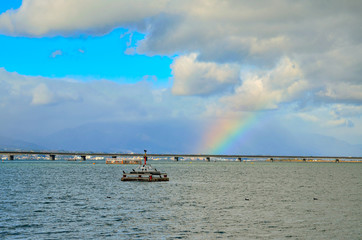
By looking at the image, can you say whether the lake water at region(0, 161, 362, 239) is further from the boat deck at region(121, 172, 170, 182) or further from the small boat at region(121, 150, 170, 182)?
the small boat at region(121, 150, 170, 182)

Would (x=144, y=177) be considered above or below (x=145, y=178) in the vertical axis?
above

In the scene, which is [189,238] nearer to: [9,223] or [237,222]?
[237,222]

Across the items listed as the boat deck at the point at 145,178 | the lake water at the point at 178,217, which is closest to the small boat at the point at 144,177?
the boat deck at the point at 145,178

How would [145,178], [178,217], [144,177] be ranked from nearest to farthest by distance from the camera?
[178,217] < [145,178] < [144,177]

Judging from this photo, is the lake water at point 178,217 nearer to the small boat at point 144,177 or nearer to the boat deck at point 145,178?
the boat deck at point 145,178

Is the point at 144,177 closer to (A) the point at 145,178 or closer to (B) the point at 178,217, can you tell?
(A) the point at 145,178

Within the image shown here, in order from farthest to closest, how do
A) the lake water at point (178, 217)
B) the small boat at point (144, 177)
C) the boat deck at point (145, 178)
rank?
the small boat at point (144, 177) < the boat deck at point (145, 178) < the lake water at point (178, 217)

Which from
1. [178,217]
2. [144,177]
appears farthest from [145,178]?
[178,217]

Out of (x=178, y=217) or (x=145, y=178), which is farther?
(x=145, y=178)

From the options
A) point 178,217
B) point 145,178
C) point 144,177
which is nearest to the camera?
point 178,217

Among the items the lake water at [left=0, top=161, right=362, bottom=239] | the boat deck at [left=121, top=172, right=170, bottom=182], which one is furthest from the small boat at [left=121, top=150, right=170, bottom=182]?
the lake water at [left=0, top=161, right=362, bottom=239]

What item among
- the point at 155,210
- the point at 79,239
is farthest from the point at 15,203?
the point at 79,239

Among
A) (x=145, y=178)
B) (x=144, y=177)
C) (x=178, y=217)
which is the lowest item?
(x=178, y=217)

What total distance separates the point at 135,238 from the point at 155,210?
20.7 metres
